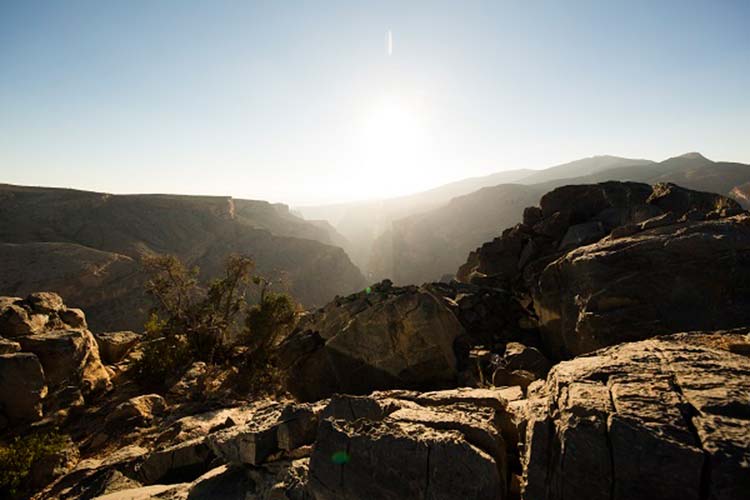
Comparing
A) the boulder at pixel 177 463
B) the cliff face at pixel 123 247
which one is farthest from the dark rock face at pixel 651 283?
the cliff face at pixel 123 247

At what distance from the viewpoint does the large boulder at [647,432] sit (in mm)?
3465

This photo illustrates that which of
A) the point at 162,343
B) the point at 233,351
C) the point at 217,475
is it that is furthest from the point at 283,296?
the point at 217,475

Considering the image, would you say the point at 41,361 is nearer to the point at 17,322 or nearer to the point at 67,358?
the point at 67,358

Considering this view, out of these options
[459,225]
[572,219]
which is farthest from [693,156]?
[572,219]

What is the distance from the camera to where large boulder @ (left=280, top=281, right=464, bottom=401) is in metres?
13.9

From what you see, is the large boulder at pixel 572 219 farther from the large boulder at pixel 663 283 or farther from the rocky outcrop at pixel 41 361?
the rocky outcrop at pixel 41 361

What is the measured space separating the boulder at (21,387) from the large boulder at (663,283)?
1851 cm

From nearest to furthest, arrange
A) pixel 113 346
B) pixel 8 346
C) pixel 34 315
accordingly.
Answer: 1. pixel 8 346
2. pixel 34 315
3. pixel 113 346

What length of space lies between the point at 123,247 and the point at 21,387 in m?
74.8

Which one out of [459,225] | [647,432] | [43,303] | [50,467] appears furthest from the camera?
[459,225]

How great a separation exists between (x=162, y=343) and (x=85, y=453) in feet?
24.5

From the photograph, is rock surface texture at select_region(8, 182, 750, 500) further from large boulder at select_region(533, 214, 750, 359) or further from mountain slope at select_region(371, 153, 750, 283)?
mountain slope at select_region(371, 153, 750, 283)

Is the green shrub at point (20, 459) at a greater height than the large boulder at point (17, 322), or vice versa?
the large boulder at point (17, 322)

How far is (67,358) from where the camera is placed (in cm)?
1465
